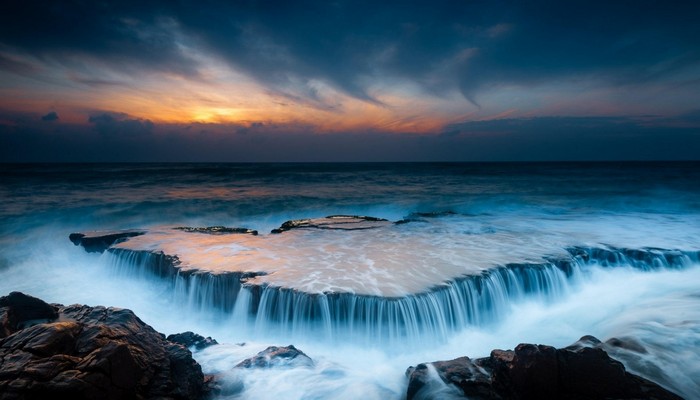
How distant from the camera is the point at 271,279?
6.85m

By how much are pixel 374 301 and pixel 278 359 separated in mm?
1722

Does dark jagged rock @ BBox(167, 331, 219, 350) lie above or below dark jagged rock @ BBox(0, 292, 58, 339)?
below

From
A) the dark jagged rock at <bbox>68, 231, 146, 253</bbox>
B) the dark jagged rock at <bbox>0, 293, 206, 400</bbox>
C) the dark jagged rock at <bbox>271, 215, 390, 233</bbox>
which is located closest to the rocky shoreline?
the dark jagged rock at <bbox>0, 293, 206, 400</bbox>

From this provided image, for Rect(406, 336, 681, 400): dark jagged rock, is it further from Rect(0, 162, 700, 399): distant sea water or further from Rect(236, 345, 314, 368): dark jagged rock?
Rect(236, 345, 314, 368): dark jagged rock

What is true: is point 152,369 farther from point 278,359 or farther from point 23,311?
point 23,311

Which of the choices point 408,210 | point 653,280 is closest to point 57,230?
point 408,210

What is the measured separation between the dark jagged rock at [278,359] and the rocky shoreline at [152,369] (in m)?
0.04

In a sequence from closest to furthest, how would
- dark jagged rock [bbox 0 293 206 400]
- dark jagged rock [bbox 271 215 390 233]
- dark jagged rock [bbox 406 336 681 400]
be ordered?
dark jagged rock [bbox 0 293 206 400]
dark jagged rock [bbox 406 336 681 400]
dark jagged rock [bbox 271 215 390 233]

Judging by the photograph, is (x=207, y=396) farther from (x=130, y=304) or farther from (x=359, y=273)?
(x=130, y=304)

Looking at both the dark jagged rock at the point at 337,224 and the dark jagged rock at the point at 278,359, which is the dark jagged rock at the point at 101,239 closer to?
the dark jagged rock at the point at 337,224

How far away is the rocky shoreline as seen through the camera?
10.8ft

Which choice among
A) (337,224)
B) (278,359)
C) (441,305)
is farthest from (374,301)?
(337,224)

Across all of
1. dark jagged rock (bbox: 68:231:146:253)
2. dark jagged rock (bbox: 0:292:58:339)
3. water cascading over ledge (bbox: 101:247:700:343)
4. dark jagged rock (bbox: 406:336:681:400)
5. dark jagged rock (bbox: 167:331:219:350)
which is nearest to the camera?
Answer: dark jagged rock (bbox: 406:336:681:400)

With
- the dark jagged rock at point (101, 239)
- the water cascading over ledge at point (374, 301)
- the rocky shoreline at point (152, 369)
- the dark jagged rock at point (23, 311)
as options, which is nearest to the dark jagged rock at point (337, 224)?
the water cascading over ledge at point (374, 301)
